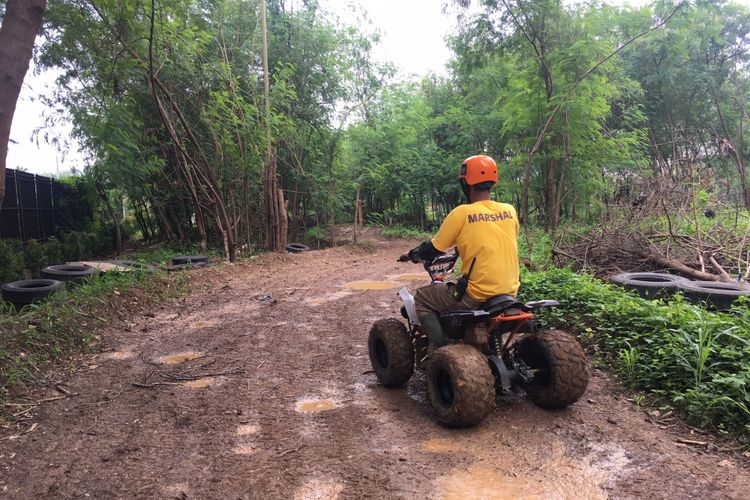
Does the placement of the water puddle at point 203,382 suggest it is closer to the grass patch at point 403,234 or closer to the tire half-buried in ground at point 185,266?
the tire half-buried in ground at point 185,266

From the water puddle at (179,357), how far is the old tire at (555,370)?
10.3 feet

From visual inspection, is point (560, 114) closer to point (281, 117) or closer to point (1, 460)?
point (281, 117)

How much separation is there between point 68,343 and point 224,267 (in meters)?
5.01

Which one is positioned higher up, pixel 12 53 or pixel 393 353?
pixel 12 53

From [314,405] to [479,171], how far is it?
2.03m

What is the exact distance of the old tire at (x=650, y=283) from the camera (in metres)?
5.45

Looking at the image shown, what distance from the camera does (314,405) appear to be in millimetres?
3539

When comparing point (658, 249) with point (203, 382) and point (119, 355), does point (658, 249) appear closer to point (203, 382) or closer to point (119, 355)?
point (203, 382)

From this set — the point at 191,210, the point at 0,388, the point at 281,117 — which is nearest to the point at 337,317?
the point at 0,388

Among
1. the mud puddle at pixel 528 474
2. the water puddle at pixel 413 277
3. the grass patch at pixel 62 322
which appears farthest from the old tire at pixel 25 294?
the mud puddle at pixel 528 474

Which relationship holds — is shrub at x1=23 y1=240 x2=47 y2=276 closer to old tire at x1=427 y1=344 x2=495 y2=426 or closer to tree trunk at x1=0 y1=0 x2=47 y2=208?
tree trunk at x1=0 y1=0 x2=47 y2=208

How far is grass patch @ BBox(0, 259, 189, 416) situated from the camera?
13.3 ft

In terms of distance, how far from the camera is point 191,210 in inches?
626

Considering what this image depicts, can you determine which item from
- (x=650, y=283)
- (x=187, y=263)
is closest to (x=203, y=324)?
(x=187, y=263)
